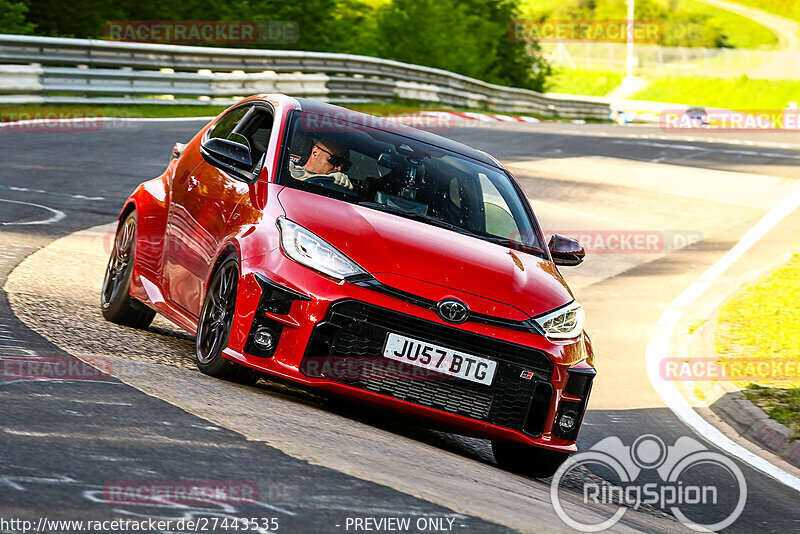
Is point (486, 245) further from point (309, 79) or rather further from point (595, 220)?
point (309, 79)

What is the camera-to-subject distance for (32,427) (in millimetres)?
4648

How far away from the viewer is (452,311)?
5.71 m

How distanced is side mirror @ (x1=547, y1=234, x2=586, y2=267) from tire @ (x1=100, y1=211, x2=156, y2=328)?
8.63 feet

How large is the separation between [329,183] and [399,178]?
1.51 ft

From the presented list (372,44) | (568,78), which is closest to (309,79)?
(372,44)

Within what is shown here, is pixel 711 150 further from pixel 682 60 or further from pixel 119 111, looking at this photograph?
pixel 682 60

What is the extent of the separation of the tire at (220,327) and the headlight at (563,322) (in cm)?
149

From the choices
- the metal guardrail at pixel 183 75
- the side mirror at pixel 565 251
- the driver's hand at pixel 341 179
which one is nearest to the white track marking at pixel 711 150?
the metal guardrail at pixel 183 75

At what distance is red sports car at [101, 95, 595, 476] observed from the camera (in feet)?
18.7

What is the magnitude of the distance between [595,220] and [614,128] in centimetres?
1605

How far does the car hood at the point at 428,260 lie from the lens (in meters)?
5.80

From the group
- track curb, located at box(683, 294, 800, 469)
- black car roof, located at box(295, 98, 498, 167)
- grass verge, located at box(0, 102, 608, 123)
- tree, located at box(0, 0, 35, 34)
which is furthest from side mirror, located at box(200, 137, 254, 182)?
tree, located at box(0, 0, 35, 34)

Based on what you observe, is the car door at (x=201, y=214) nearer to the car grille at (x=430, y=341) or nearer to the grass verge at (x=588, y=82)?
the car grille at (x=430, y=341)

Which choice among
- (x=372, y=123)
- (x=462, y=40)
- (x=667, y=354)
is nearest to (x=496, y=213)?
(x=372, y=123)
